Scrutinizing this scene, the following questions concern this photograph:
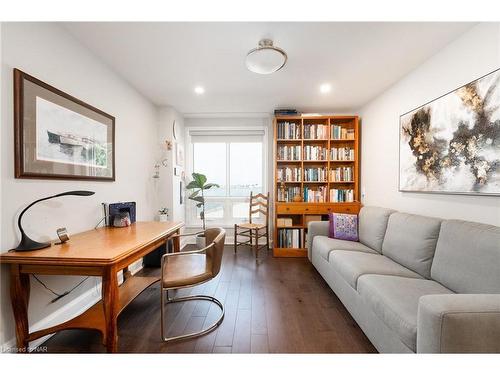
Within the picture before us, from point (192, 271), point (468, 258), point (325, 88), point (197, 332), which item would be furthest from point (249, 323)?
point (325, 88)

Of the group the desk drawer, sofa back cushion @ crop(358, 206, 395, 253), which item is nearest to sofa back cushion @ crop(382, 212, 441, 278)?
sofa back cushion @ crop(358, 206, 395, 253)

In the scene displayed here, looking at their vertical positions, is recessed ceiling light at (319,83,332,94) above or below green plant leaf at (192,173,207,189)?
above

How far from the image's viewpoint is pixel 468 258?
138cm

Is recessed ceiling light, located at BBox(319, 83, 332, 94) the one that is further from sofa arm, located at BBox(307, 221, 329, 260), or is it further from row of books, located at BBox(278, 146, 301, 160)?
sofa arm, located at BBox(307, 221, 329, 260)

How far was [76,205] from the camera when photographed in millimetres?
1835

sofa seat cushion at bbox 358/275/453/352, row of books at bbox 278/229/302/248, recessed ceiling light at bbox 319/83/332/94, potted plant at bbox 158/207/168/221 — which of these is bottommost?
row of books at bbox 278/229/302/248

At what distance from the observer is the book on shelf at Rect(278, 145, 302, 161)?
11.7 feet

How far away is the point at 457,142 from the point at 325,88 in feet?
5.13

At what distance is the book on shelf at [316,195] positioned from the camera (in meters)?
3.54

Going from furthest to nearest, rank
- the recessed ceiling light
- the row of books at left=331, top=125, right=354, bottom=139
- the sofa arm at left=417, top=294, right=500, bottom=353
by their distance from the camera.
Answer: the row of books at left=331, top=125, right=354, bottom=139, the recessed ceiling light, the sofa arm at left=417, top=294, right=500, bottom=353

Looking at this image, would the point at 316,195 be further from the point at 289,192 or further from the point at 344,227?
the point at 344,227

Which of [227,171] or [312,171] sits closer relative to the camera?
[312,171]

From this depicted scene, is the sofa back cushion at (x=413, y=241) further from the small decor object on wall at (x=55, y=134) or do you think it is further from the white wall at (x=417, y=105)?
the small decor object on wall at (x=55, y=134)
